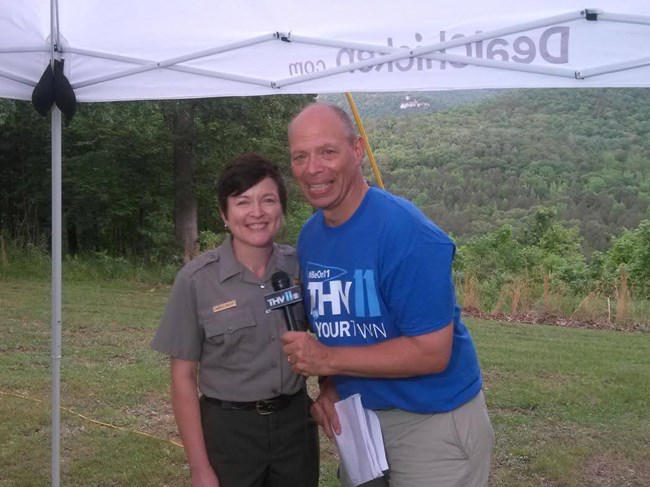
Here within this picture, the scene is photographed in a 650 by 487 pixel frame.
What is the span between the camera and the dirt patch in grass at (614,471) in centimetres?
486

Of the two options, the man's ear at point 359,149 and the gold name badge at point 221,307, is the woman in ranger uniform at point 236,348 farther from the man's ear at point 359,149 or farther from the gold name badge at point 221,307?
the man's ear at point 359,149

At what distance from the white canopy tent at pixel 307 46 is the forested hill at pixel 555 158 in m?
20.4

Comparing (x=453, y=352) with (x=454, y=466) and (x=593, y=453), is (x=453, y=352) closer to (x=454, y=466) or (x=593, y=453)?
(x=454, y=466)

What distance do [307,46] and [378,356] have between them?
1.49m

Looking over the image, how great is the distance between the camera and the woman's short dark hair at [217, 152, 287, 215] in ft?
7.81

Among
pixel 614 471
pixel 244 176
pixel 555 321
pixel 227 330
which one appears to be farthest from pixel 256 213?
pixel 555 321

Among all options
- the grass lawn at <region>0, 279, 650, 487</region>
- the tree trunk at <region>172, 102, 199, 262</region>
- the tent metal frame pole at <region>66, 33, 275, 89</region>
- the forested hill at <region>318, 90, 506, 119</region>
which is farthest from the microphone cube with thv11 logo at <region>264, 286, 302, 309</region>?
the tree trunk at <region>172, 102, 199, 262</region>

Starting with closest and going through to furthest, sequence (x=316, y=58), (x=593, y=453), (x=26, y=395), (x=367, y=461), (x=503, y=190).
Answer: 1. (x=367, y=461)
2. (x=316, y=58)
3. (x=593, y=453)
4. (x=26, y=395)
5. (x=503, y=190)

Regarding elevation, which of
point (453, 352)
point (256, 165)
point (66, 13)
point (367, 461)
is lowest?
point (367, 461)

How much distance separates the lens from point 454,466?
2.19 metres

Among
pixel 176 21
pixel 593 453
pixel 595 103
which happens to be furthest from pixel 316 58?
pixel 595 103

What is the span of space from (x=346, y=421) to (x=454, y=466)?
339 mm

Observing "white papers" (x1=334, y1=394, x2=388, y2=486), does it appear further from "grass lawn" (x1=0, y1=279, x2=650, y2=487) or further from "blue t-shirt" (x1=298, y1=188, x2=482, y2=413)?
"grass lawn" (x1=0, y1=279, x2=650, y2=487)

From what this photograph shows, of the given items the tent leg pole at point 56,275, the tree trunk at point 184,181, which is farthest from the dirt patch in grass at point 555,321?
the tent leg pole at point 56,275
